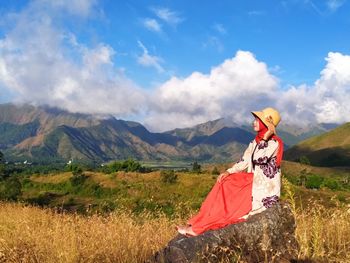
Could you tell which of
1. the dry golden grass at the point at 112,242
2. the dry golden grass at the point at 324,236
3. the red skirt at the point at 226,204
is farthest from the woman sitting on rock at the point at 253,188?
the dry golden grass at the point at 112,242

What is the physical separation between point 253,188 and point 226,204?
0.55m

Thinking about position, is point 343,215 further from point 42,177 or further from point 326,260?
point 42,177

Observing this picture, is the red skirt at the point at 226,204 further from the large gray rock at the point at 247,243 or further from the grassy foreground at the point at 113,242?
the grassy foreground at the point at 113,242

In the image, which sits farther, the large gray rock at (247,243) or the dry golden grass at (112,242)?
the dry golden grass at (112,242)

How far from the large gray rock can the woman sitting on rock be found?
15.5 inches

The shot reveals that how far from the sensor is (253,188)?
7.53 meters

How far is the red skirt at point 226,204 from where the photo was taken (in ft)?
23.8

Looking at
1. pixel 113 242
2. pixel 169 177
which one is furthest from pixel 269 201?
pixel 169 177

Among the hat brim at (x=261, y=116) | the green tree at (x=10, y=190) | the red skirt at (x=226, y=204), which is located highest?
the hat brim at (x=261, y=116)

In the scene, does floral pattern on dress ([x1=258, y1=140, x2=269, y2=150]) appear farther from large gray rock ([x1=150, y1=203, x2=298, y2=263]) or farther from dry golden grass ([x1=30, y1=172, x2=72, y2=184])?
dry golden grass ([x1=30, y1=172, x2=72, y2=184])

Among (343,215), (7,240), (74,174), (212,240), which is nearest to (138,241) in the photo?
(212,240)

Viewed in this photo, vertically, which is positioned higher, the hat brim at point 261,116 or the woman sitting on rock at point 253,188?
the hat brim at point 261,116

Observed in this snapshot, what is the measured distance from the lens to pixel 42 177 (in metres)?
83.4

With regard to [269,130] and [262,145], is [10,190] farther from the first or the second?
[269,130]
